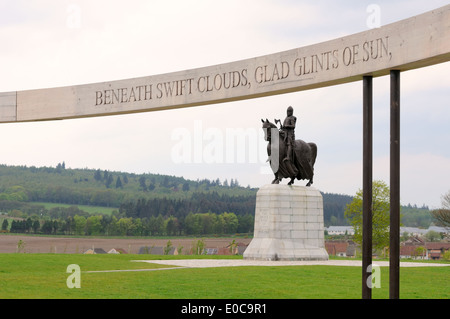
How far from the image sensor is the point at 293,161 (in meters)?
24.8

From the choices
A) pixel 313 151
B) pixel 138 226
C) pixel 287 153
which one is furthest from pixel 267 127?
pixel 138 226

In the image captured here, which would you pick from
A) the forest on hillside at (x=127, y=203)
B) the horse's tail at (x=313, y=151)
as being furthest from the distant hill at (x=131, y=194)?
the horse's tail at (x=313, y=151)

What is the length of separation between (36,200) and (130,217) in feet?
68.9

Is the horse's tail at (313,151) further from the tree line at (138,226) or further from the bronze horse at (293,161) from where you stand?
the tree line at (138,226)

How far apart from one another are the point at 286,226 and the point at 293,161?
99.7 inches

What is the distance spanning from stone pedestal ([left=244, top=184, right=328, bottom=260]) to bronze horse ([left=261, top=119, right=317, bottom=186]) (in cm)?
65

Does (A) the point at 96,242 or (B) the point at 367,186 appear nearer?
(B) the point at 367,186

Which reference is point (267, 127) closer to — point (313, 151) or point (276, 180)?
point (276, 180)

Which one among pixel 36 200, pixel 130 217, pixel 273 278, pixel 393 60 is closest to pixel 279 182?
pixel 273 278

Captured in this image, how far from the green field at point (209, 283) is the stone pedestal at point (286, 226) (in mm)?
3571

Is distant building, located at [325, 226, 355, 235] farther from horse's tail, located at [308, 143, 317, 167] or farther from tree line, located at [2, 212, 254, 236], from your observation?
horse's tail, located at [308, 143, 317, 167]

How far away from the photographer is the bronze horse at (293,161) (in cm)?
2414

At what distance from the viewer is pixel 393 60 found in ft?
35.0
